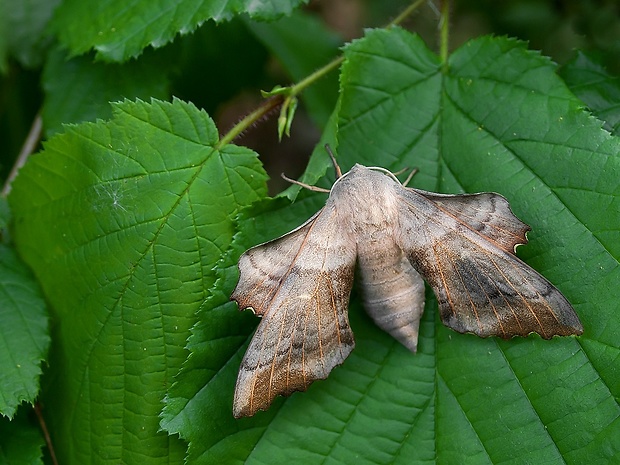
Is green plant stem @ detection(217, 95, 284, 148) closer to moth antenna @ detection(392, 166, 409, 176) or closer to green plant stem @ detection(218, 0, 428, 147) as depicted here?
green plant stem @ detection(218, 0, 428, 147)

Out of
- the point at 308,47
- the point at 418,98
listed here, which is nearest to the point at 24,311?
the point at 418,98

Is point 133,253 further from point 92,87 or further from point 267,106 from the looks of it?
point 92,87

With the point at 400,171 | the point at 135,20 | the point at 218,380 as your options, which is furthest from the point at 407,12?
the point at 218,380

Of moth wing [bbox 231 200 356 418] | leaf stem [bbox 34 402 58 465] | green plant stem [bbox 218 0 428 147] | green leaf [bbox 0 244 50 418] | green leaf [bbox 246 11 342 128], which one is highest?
green plant stem [bbox 218 0 428 147]

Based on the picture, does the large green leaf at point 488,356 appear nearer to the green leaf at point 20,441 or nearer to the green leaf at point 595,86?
the green leaf at point 595,86

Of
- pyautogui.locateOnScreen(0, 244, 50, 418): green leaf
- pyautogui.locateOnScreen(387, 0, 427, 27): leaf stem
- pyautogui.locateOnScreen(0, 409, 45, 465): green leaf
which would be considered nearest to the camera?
pyautogui.locateOnScreen(0, 244, 50, 418): green leaf

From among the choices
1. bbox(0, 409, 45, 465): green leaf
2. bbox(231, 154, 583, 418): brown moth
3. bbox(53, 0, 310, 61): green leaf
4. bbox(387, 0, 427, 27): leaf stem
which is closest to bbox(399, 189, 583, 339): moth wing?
bbox(231, 154, 583, 418): brown moth

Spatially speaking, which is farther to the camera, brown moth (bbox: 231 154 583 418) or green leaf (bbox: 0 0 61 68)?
green leaf (bbox: 0 0 61 68)

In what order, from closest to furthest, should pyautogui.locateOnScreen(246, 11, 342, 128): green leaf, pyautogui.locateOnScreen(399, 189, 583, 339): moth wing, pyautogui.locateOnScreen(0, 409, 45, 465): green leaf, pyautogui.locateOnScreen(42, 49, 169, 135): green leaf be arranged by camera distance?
pyautogui.locateOnScreen(399, 189, 583, 339): moth wing, pyautogui.locateOnScreen(0, 409, 45, 465): green leaf, pyautogui.locateOnScreen(42, 49, 169, 135): green leaf, pyautogui.locateOnScreen(246, 11, 342, 128): green leaf
